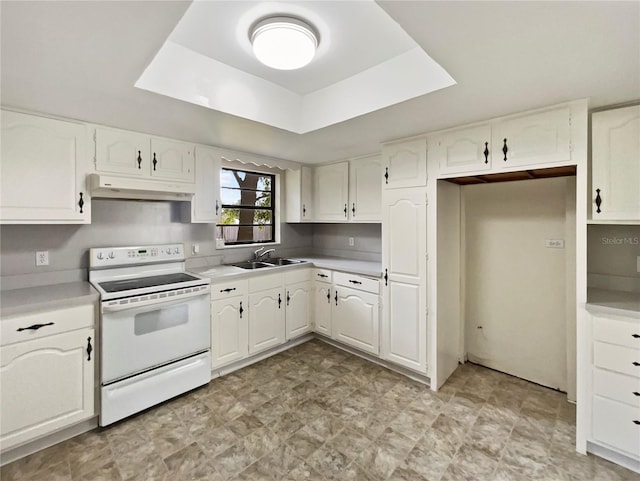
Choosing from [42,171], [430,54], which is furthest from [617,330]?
[42,171]

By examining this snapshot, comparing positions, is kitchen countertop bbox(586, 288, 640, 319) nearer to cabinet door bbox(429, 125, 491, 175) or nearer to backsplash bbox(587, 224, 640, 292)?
backsplash bbox(587, 224, 640, 292)

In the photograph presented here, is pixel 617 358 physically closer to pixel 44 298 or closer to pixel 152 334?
pixel 152 334

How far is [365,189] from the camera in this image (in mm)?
3426

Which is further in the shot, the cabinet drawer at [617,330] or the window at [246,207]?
the window at [246,207]

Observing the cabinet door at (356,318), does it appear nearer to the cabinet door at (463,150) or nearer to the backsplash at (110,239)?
the backsplash at (110,239)

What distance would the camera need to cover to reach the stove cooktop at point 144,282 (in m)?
2.29

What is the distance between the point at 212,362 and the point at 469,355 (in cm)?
251

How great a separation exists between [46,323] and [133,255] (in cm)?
90

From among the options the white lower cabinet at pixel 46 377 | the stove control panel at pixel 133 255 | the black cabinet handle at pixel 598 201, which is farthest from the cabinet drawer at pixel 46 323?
the black cabinet handle at pixel 598 201

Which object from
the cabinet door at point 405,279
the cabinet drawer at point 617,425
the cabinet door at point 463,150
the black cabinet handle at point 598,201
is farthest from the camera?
the cabinet door at point 405,279

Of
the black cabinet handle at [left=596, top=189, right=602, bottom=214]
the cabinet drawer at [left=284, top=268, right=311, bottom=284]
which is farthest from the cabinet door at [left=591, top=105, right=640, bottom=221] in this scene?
the cabinet drawer at [left=284, top=268, right=311, bottom=284]

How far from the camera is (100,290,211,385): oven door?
2.09m

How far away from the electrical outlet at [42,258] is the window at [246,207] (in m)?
1.47

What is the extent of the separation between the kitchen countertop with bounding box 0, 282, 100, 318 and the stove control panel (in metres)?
0.27
